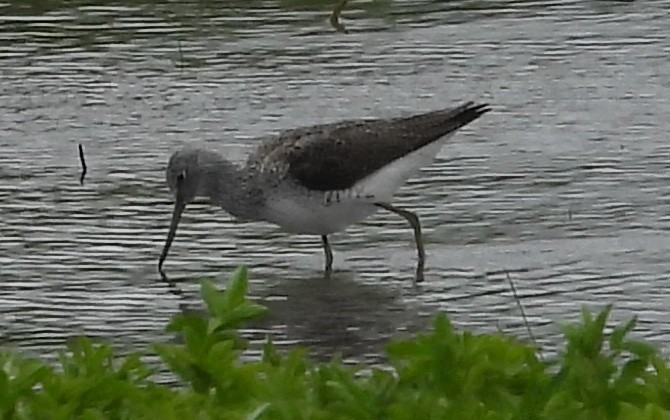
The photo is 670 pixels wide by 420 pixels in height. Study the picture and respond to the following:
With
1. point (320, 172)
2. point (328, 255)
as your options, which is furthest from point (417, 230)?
point (320, 172)

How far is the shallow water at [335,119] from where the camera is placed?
23.6 feet

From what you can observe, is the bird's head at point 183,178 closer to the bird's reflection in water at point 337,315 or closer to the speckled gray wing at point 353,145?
the speckled gray wing at point 353,145

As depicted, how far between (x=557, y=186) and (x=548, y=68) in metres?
1.95

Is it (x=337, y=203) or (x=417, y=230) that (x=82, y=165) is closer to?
(x=337, y=203)

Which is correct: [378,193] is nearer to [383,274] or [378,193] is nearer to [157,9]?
[383,274]

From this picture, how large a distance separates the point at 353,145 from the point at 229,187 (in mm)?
567

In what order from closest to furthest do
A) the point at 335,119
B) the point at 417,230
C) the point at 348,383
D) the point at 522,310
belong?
1. the point at 348,383
2. the point at 522,310
3. the point at 417,230
4. the point at 335,119

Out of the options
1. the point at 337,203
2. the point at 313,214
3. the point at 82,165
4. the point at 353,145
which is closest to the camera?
the point at 313,214

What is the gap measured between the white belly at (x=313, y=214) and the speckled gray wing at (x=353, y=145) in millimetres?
136

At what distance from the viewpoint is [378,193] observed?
320 inches

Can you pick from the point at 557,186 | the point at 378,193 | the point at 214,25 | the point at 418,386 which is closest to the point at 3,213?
the point at 378,193

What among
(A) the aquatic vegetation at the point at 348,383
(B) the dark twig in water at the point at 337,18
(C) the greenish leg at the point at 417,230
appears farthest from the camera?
(B) the dark twig in water at the point at 337,18

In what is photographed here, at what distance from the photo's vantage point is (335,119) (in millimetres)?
9578

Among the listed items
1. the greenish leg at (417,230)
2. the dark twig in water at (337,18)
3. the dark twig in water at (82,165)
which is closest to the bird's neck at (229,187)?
the greenish leg at (417,230)
